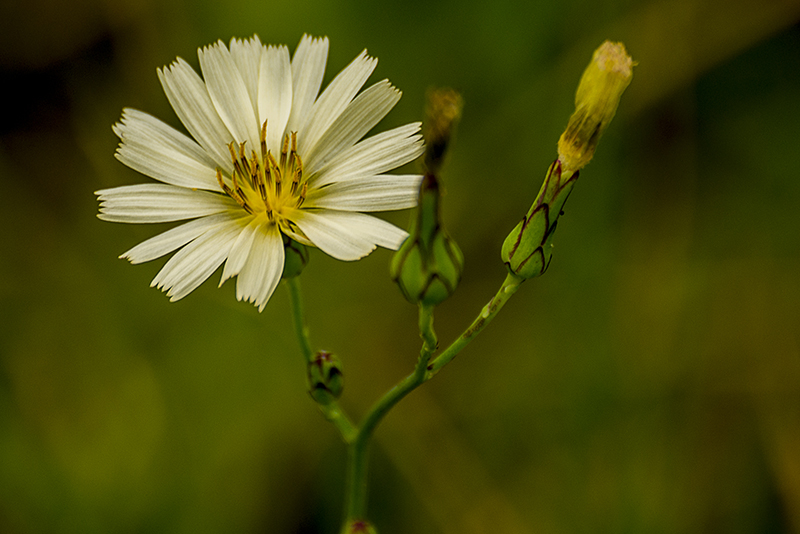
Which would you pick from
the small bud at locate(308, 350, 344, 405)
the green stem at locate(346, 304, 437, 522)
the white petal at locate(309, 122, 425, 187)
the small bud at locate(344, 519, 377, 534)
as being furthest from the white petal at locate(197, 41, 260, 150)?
the small bud at locate(344, 519, 377, 534)

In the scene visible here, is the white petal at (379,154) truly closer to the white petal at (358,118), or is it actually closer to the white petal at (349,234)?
the white petal at (358,118)

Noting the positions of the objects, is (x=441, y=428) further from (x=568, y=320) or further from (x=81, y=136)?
(x=81, y=136)

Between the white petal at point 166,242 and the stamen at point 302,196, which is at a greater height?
the white petal at point 166,242

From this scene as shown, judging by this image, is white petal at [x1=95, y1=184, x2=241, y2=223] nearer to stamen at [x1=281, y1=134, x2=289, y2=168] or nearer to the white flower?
the white flower

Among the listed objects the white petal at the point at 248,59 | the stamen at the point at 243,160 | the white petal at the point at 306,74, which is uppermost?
the white petal at the point at 248,59

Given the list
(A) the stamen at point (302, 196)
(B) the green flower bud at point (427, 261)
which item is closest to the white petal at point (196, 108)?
(A) the stamen at point (302, 196)

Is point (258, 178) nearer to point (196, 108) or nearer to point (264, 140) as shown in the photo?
point (264, 140)

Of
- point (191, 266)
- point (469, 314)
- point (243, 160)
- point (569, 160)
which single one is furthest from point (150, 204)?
point (469, 314)
